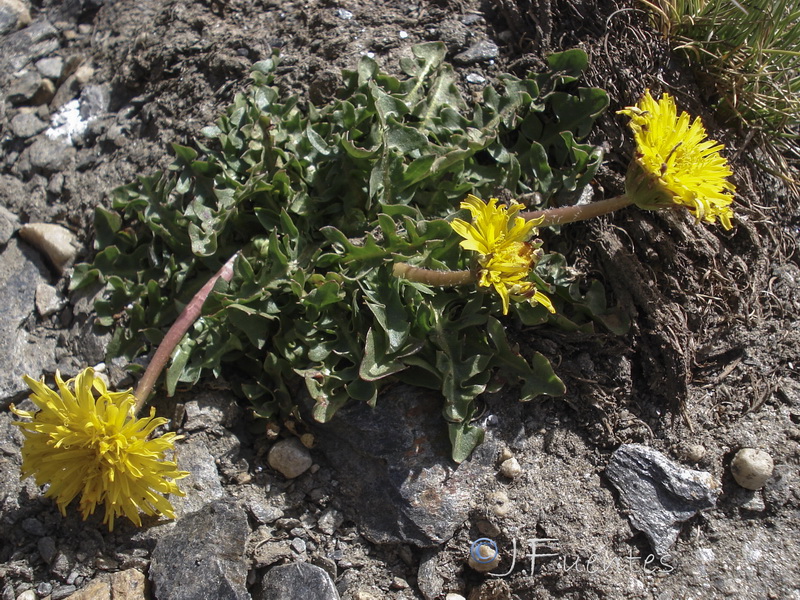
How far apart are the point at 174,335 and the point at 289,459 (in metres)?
0.75

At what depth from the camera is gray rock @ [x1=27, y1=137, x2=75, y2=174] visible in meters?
3.80

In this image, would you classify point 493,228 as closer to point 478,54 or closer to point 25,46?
point 478,54

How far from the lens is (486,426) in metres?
2.96

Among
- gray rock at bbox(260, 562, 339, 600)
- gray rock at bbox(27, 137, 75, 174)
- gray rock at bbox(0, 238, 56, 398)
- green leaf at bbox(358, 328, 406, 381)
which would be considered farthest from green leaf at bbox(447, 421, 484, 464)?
gray rock at bbox(27, 137, 75, 174)

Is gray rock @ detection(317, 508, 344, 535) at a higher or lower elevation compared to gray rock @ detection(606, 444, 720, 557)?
lower

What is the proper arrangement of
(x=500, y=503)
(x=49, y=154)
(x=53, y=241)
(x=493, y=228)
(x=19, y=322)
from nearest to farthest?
(x=493, y=228), (x=500, y=503), (x=19, y=322), (x=53, y=241), (x=49, y=154)

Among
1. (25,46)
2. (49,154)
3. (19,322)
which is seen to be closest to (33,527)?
(19,322)

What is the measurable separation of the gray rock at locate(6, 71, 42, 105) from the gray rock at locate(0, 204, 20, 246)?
0.83 metres

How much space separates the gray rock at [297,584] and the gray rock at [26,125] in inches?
115

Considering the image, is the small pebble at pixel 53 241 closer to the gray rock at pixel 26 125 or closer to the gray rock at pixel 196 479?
the gray rock at pixel 26 125

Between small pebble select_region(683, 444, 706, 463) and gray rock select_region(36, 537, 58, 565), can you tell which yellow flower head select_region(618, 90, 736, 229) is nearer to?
small pebble select_region(683, 444, 706, 463)

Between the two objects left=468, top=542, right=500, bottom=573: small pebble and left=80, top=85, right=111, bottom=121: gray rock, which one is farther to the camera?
left=80, top=85, right=111, bottom=121: gray rock

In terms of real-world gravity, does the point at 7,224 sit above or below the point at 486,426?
above

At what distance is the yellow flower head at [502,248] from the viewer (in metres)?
2.50
